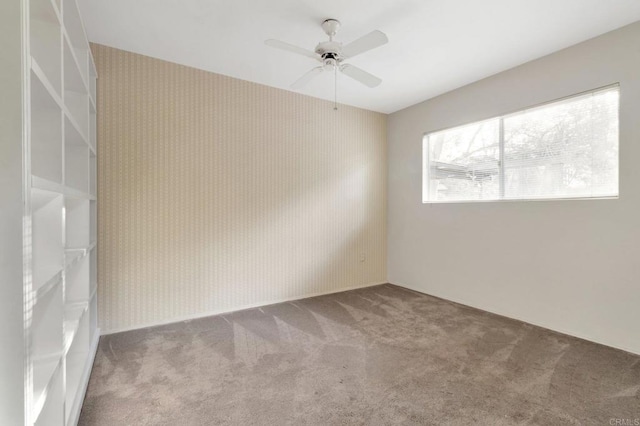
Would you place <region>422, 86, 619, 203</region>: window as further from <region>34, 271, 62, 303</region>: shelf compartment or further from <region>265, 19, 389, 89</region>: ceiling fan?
<region>34, 271, 62, 303</region>: shelf compartment

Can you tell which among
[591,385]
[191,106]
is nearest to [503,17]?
[591,385]

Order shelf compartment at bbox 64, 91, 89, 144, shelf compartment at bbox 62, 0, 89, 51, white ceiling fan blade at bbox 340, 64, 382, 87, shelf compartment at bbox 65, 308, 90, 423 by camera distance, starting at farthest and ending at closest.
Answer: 1. white ceiling fan blade at bbox 340, 64, 382, 87
2. shelf compartment at bbox 64, 91, 89, 144
3. shelf compartment at bbox 62, 0, 89, 51
4. shelf compartment at bbox 65, 308, 90, 423

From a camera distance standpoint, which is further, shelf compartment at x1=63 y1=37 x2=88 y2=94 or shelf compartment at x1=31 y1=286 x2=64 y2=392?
shelf compartment at x1=63 y1=37 x2=88 y2=94

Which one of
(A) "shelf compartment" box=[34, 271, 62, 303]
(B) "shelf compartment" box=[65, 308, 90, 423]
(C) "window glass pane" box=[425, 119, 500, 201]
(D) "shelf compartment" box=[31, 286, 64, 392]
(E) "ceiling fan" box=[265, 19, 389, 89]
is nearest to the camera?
(A) "shelf compartment" box=[34, 271, 62, 303]

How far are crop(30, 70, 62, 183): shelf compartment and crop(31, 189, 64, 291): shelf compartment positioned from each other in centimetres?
13

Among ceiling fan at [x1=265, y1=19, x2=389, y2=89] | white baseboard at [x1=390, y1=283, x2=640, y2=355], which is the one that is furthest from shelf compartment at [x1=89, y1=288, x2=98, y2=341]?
white baseboard at [x1=390, y1=283, x2=640, y2=355]

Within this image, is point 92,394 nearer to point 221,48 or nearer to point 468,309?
point 221,48

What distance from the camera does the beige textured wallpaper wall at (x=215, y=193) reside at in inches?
109

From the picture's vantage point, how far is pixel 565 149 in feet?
9.15

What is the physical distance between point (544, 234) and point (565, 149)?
0.83 m

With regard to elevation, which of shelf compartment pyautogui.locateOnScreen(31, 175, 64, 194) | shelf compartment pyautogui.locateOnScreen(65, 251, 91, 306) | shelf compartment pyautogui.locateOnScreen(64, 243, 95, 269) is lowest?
shelf compartment pyautogui.locateOnScreen(65, 251, 91, 306)

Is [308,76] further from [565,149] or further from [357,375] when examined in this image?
[565,149]

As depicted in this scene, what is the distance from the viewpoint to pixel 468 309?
3.41 m

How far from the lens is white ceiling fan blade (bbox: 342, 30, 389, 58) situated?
1.92 meters
